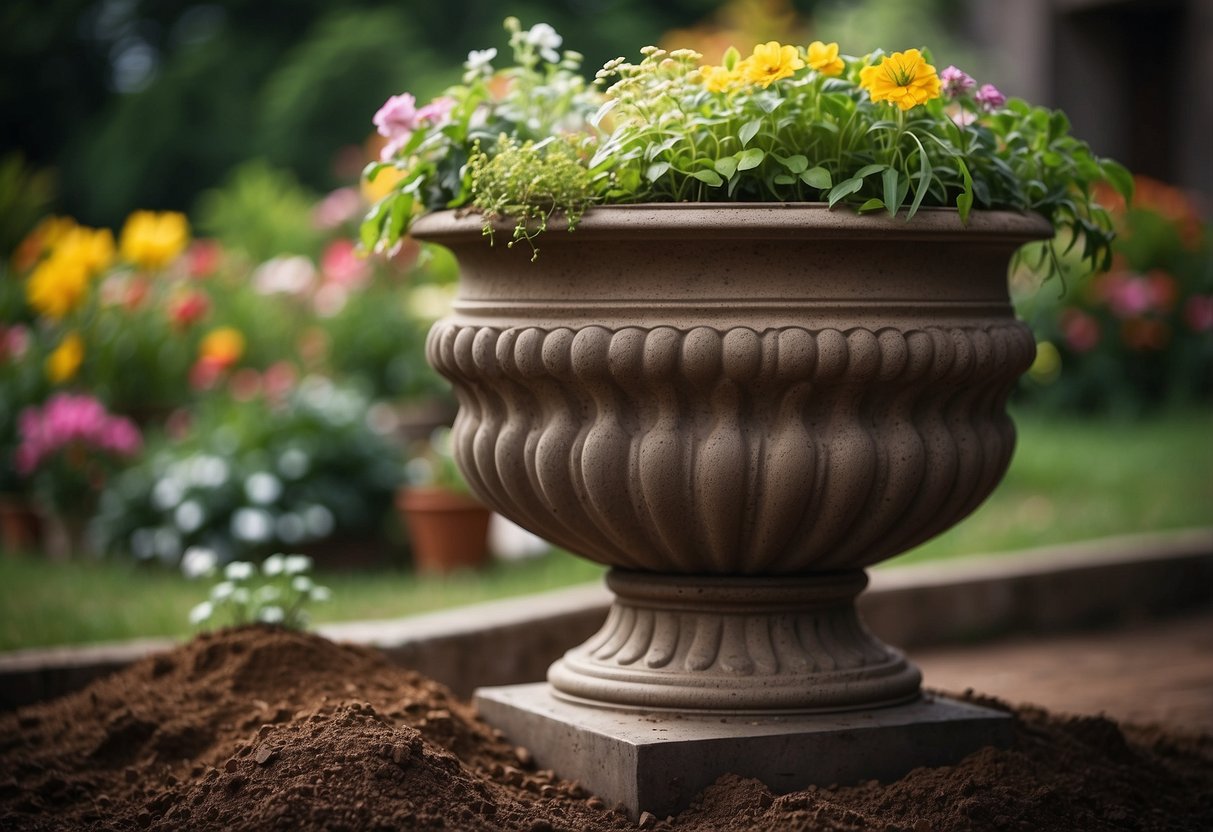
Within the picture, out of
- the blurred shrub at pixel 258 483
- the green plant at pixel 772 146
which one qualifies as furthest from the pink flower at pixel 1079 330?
the green plant at pixel 772 146

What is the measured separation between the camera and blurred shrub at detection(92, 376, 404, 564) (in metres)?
5.53

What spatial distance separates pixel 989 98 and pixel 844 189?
0.52 meters

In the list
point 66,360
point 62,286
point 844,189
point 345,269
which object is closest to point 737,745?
point 844,189

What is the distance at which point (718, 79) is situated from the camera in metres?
2.65

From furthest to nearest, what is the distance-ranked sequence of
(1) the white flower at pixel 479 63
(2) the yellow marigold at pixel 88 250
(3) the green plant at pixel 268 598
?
(2) the yellow marigold at pixel 88 250
(3) the green plant at pixel 268 598
(1) the white flower at pixel 479 63

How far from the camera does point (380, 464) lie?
5883mm

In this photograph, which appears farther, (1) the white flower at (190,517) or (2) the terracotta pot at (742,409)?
(1) the white flower at (190,517)

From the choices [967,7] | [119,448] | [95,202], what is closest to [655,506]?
[119,448]

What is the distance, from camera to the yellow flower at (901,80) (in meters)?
2.50

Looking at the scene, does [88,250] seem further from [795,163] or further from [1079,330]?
[1079,330]

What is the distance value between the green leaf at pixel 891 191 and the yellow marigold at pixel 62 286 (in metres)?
5.08

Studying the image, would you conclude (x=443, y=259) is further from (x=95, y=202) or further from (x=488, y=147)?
(x=95, y=202)

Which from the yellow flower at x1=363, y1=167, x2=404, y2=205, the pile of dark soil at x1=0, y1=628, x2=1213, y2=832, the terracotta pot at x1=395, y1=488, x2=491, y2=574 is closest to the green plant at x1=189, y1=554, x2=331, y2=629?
the pile of dark soil at x1=0, y1=628, x2=1213, y2=832

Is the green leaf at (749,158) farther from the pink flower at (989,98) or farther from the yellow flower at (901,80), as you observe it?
the pink flower at (989,98)
